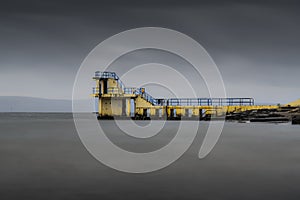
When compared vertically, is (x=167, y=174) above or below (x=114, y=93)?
below

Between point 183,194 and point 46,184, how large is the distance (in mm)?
3116

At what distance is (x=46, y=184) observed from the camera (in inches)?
293

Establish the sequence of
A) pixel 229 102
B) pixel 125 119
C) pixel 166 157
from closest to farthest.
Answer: pixel 166 157 < pixel 229 102 < pixel 125 119

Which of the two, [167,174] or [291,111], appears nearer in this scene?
[167,174]

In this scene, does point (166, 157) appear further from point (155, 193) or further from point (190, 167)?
point (155, 193)

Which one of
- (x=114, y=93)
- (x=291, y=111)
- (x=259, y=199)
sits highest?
(x=114, y=93)

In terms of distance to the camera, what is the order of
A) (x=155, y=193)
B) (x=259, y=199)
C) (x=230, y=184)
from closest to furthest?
(x=259, y=199)
(x=155, y=193)
(x=230, y=184)

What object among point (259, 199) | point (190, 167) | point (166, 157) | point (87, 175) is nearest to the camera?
point (259, 199)

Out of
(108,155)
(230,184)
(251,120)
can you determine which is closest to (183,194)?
(230,184)

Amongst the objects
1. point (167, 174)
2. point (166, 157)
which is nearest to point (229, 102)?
point (166, 157)

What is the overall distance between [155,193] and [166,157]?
195 inches

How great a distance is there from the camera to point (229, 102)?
3734 centimetres

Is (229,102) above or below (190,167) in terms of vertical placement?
above

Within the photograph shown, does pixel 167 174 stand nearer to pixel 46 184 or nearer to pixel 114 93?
pixel 46 184
